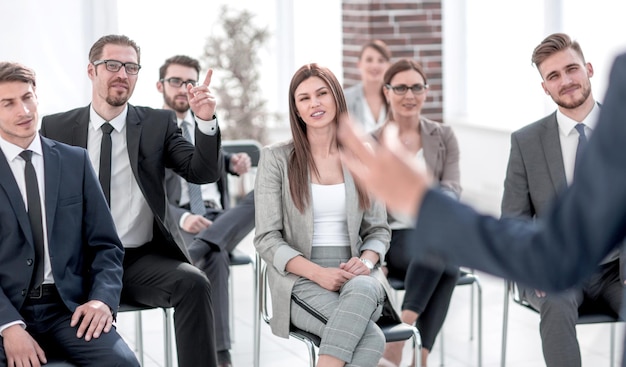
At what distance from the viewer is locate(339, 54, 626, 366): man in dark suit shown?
3.22ft

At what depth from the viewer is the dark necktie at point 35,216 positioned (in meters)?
2.99

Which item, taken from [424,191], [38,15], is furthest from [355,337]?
[38,15]

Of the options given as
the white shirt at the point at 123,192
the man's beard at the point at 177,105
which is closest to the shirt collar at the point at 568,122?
the white shirt at the point at 123,192

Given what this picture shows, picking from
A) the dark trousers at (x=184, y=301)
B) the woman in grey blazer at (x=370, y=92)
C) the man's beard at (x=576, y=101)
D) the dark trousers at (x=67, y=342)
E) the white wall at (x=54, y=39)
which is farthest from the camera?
the white wall at (x=54, y=39)

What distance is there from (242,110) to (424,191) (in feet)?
22.5

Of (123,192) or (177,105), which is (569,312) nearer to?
(123,192)

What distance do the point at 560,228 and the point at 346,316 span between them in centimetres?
213

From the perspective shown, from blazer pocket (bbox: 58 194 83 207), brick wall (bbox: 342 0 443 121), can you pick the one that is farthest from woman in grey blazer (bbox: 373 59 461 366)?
brick wall (bbox: 342 0 443 121)

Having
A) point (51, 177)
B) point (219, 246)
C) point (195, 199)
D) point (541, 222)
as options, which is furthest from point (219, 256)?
point (541, 222)

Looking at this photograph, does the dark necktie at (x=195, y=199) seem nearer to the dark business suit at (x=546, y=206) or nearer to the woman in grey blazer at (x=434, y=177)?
the woman in grey blazer at (x=434, y=177)

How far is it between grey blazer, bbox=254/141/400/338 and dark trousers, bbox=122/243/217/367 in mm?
271

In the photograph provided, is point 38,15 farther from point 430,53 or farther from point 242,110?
point 430,53

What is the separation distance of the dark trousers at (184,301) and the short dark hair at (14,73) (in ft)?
2.84

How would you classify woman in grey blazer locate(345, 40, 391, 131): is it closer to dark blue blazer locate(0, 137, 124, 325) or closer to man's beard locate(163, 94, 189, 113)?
man's beard locate(163, 94, 189, 113)
